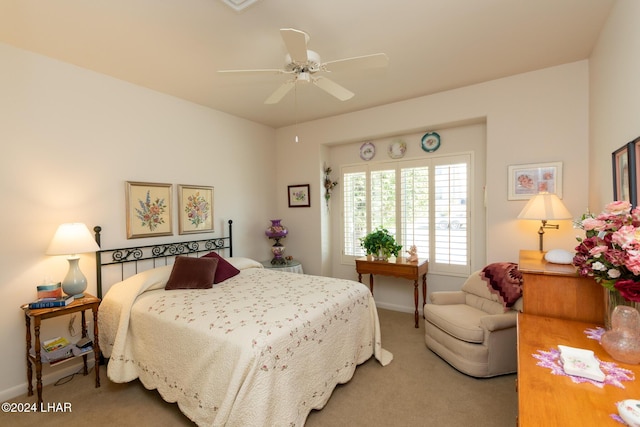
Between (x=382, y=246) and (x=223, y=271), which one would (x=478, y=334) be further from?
(x=223, y=271)

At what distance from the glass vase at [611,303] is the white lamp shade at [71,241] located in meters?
3.39

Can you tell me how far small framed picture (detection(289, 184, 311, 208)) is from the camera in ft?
15.0

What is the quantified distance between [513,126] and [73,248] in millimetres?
4200

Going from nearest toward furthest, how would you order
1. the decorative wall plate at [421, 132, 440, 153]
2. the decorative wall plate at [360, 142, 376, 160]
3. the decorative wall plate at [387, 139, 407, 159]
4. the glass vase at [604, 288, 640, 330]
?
1. the glass vase at [604, 288, 640, 330]
2. the decorative wall plate at [421, 132, 440, 153]
3. the decorative wall plate at [387, 139, 407, 159]
4. the decorative wall plate at [360, 142, 376, 160]

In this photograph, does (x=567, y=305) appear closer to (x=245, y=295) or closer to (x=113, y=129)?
(x=245, y=295)

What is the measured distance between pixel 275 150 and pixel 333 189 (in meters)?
→ 1.18

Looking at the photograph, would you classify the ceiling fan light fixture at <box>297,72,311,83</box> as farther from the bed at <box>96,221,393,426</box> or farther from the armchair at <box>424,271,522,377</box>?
the armchair at <box>424,271,522,377</box>

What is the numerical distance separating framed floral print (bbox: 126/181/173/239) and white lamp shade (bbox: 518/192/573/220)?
3.61 m

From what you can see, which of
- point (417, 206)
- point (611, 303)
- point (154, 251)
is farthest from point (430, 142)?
point (154, 251)

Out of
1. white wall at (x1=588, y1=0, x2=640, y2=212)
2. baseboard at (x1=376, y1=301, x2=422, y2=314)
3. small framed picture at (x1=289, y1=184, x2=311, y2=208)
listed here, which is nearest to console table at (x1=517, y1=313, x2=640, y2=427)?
white wall at (x1=588, y1=0, x2=640, y2=212)

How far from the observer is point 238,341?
1729 mm

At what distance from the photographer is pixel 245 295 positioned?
2.51 metres

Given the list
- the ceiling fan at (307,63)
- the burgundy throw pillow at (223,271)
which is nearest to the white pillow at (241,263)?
the burgundy throw pillow at (223,271)

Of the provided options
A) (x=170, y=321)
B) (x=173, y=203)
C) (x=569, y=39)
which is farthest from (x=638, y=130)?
(x=173, y=203)
